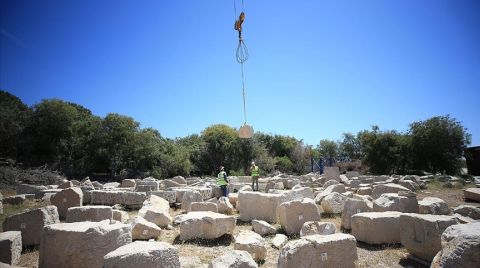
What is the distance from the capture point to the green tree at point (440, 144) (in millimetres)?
25344

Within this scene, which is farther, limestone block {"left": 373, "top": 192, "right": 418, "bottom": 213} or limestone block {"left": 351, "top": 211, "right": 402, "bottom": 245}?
limestone block {"left": 373, "top": 192, "right": 418, "bottom": 213}

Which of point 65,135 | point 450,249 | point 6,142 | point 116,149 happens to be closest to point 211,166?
point 116,149

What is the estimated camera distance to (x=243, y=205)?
8.55m

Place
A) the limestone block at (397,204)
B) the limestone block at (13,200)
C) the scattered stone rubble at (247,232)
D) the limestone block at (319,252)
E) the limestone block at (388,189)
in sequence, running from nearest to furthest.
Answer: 1. the scattered stone rubble at (247,232)
2. the limestone block at (319,252)
3. the limestone block at (397,204)
4. the limestone block at (388,189)
5. the limestone block at (13,200)

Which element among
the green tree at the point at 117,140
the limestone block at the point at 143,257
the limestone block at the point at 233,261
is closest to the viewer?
the limestone block at the point at 143,257

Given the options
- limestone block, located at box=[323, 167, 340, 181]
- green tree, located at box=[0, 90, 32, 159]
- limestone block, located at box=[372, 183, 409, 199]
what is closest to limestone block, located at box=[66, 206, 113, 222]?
limestone block, located at box=[372, 183, 409, 199]

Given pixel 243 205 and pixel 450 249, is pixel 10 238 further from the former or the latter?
pixel 450 249

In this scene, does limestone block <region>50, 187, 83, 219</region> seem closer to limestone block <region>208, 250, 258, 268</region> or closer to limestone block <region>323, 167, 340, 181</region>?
limestone block <region>208, 250, 258, 268</region>

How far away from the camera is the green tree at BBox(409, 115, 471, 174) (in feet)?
83.1

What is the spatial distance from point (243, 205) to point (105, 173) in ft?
75.0

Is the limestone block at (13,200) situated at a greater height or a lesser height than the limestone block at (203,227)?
greater

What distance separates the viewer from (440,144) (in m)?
→ 25.5

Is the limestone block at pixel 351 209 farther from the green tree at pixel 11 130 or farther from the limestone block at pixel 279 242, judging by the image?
the green tree at pixel 11 130

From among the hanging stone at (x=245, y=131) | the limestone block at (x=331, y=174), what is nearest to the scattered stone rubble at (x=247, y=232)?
the hanging stone at (x=245, y=131)
